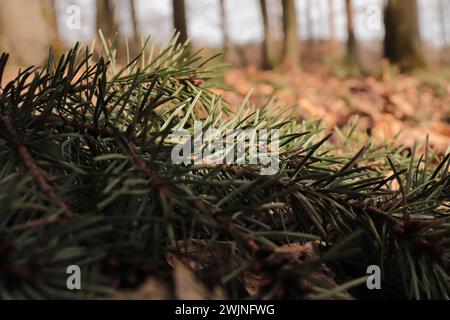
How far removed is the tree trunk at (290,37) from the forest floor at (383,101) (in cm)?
375

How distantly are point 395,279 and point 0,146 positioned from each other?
54 centimetres

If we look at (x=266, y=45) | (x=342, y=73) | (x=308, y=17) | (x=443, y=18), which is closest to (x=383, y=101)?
(x=342, y=73)

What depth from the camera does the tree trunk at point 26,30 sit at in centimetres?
270

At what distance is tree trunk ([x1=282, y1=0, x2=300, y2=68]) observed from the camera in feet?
26.5

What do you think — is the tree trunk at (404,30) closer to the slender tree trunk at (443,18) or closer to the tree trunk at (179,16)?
the tree trunk at (179,16)

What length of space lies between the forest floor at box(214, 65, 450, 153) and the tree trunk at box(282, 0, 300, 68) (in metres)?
3.75

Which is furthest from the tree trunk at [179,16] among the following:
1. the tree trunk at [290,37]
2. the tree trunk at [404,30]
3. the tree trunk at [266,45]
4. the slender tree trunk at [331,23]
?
the slender tree trunk at [331,23]

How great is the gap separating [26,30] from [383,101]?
2.47 metres

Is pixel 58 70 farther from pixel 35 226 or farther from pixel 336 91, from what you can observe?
pixel 336 91

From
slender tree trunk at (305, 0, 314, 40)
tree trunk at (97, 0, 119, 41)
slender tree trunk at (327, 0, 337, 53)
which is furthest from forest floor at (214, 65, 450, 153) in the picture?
slender tree trunk at (305, 0, 314, 40)

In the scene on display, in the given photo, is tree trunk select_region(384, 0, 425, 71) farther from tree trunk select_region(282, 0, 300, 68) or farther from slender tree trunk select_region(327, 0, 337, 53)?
slender tree trunk select_region(327, 0, 337, 53)

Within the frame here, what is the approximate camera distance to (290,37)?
8.25m

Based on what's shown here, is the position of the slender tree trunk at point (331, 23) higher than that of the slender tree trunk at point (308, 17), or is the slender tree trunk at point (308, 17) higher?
the slender tree trunk at point (308, 17)

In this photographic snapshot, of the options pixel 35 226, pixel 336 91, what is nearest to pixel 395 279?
pixel 35 226
